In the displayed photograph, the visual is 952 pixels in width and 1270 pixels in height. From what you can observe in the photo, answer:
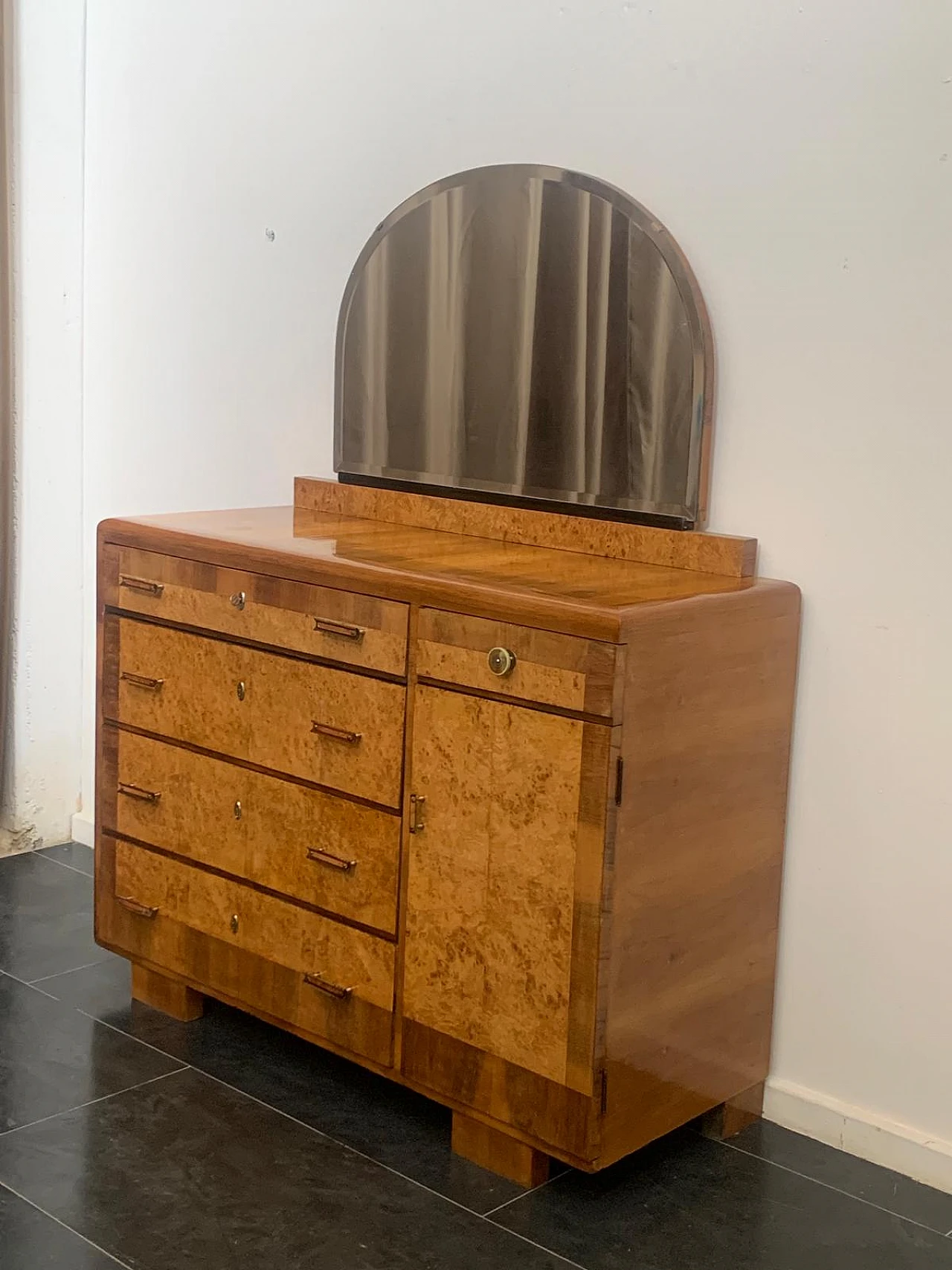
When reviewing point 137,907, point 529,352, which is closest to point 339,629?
point 529,352

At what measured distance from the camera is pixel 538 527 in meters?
2.56

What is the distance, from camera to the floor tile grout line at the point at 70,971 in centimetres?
282

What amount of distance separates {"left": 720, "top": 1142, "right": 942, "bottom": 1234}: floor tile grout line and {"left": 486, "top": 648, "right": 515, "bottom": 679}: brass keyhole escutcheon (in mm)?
841

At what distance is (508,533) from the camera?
2.60 meters

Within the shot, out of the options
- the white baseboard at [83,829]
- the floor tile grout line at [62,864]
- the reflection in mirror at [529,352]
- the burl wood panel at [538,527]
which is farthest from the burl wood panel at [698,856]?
the white baseboard at [83,829]

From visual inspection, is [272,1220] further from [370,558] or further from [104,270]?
[104,270]

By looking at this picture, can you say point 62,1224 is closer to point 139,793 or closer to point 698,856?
point 139,793

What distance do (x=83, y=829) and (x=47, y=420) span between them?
3.10 ft

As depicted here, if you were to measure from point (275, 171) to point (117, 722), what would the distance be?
3.73ft

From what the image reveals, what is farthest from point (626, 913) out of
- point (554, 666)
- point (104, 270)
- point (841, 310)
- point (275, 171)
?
point (104, 270)

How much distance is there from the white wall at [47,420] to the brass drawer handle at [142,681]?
3.02 ft

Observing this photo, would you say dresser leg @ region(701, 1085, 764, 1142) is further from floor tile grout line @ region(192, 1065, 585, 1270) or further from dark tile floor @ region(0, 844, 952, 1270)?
floor tile grout line @ region(192, 1065, 585, 1270)

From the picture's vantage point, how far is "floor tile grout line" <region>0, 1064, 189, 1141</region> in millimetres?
2285

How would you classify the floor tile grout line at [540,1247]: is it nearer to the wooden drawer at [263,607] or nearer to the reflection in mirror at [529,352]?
the wooden drawer at [263,607]
